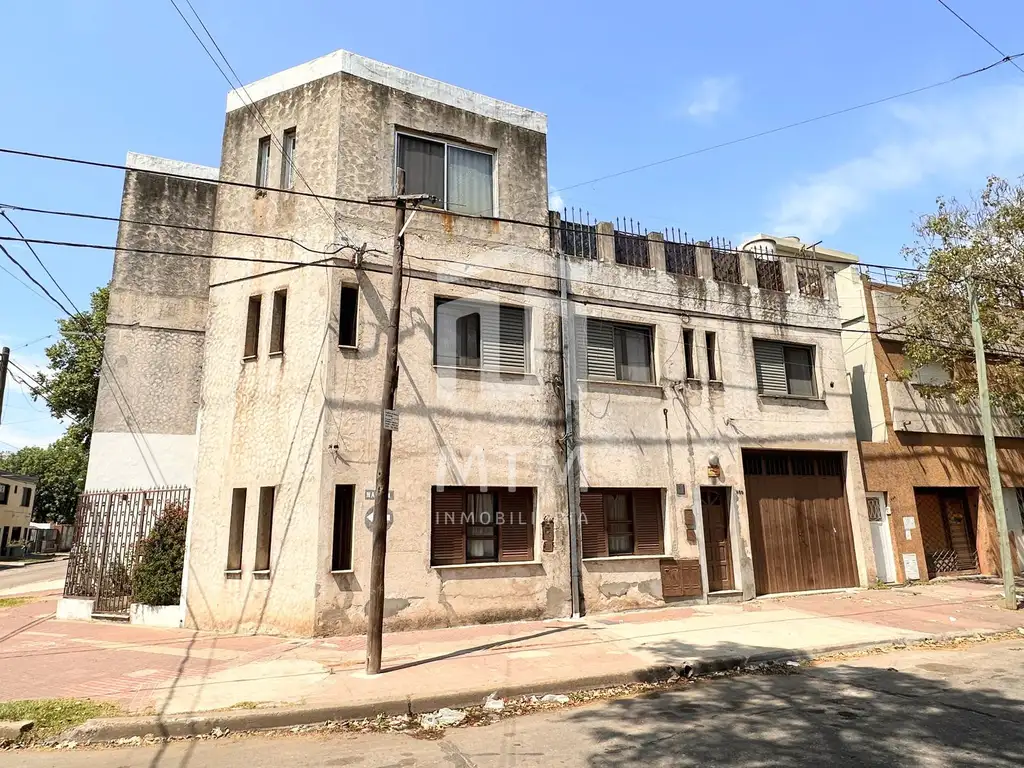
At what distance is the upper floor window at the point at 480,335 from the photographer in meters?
12.6

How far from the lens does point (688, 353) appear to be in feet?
49.4

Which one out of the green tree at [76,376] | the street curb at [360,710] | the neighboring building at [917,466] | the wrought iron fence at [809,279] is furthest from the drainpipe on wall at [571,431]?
the green tree at [76,376]

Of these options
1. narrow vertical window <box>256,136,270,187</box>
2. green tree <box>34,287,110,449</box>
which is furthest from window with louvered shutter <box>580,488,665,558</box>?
green tree <box>34,287,110,449</box>

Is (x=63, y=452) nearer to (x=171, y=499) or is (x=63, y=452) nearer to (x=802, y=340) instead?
(x=171, y=499)

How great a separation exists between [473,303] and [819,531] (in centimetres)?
1012

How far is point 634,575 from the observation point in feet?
43.3

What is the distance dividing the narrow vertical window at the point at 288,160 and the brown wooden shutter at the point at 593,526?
869cm

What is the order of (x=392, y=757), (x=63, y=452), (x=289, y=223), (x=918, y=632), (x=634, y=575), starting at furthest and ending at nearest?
(x=63, y=452), (x=634, y=575), (x=289, y=223), (x=918, y=632), (x=392, y=757)

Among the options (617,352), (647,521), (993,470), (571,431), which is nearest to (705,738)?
(571,431)

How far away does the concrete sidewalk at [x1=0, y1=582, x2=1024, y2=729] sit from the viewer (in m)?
7.39

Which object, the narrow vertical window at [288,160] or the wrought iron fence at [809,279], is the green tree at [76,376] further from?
the wrought iron fence at [809,279]

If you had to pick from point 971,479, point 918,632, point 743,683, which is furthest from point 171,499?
point 971,479

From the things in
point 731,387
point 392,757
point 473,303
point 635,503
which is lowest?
point 392,757

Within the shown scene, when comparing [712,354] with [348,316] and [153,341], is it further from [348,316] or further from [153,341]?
[153,341]
